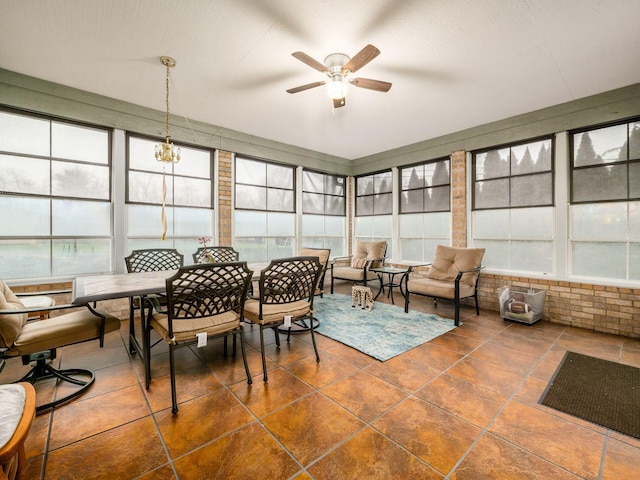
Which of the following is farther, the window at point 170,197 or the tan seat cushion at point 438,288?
the window at point 170,197

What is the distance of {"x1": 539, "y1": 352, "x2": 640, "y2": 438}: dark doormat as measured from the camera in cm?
180

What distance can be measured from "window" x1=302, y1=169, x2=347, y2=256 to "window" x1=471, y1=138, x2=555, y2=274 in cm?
278

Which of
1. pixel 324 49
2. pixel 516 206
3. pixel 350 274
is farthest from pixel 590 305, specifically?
pixel 324 49

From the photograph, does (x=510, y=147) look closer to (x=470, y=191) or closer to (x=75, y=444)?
(x=470, y=191)

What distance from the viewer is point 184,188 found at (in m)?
4.35

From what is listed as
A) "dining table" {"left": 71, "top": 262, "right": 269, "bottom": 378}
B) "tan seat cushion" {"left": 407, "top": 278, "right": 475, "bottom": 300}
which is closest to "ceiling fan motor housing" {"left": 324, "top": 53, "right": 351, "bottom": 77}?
"dining table" {"left": 71, "top": 262, "right": 269, "bottom": 378}

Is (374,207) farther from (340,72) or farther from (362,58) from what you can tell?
(362,58)

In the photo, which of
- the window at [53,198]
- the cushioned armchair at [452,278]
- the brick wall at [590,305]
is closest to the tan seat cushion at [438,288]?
the cushioned armchair at [452,278]

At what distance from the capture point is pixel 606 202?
11.4 feet

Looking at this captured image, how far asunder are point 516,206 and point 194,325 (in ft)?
14.8

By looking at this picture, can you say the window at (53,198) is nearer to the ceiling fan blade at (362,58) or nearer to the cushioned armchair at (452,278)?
the ceiling fan blade at (362,58)

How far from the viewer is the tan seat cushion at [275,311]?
238 centimetres

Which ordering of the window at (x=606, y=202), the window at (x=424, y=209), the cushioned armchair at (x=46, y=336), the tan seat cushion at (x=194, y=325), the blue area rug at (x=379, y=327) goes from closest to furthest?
the cushioned armchair at (x=46, y=336)
the tan seat cushion at (x=194, y=325)
the blue area rug at (x=379, y=327)
the window at (x=606, y=202)
the window at (x=424, y=209)

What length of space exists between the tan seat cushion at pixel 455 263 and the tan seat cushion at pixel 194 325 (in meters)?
3.16
